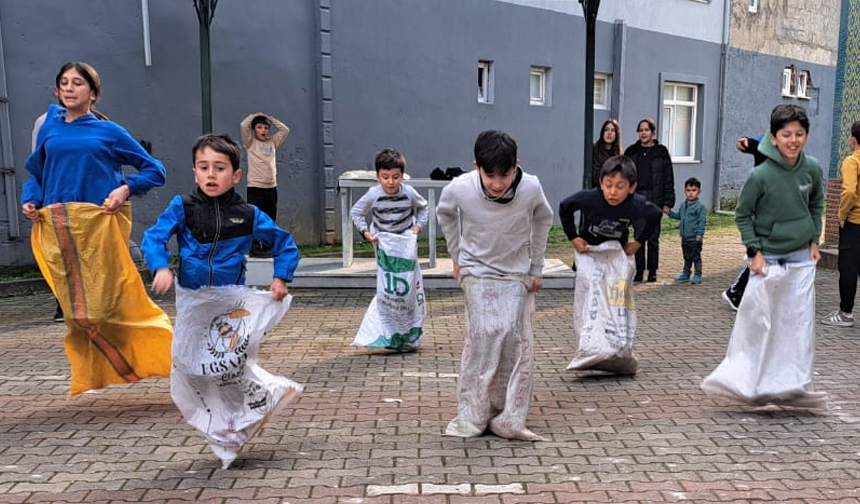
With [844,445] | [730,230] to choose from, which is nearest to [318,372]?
[844,445]

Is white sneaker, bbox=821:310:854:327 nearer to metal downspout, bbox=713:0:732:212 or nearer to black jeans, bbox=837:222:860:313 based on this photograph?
black jeans, bbox=837:222:860:313

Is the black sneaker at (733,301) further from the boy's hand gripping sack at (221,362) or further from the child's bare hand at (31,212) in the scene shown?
the child's bare hand at (31,212)

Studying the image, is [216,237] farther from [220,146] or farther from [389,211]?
[389,211]

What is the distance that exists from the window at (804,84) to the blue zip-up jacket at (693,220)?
1368 centimetres

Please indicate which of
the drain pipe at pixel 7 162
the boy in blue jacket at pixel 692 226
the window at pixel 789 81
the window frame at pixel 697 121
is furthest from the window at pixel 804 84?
the drain pipe at pixel 7 162

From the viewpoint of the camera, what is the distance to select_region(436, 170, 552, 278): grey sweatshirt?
4062mm

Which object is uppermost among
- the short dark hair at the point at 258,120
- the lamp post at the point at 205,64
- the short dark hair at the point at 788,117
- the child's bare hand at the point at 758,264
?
the lamp post at the point at 205,64

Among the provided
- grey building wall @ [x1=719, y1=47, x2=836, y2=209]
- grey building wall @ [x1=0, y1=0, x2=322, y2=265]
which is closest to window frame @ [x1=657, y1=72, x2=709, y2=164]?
Answer: grey building wall @ [x1=719, y1=47, x2=836, y2=209]

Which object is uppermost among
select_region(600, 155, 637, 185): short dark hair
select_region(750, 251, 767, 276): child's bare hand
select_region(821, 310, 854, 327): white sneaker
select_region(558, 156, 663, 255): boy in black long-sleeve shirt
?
select_region(600, 155, 637, 185): short dark hair

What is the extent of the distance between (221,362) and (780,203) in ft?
10.9

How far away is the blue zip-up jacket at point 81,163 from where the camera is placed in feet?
15.8

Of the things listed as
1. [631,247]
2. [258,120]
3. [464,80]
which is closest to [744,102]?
[464,80]

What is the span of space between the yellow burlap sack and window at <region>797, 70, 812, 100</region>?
20436mm

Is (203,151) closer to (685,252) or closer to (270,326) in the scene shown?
(270,326)
